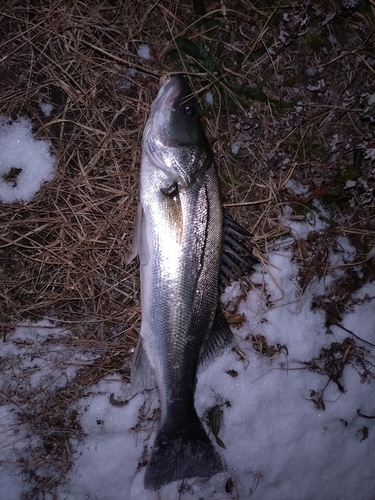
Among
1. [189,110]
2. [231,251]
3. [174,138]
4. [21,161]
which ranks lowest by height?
[231,251]

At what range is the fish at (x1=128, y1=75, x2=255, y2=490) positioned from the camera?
7.27 ft

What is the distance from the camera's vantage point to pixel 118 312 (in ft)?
8.89

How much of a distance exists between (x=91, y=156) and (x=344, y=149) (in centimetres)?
196

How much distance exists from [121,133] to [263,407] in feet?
7.55

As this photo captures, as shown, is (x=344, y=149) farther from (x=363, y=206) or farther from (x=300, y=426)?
(x=300, y=426)

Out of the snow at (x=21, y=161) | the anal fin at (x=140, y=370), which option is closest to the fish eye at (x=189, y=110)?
the snow at (x=21, y=161)

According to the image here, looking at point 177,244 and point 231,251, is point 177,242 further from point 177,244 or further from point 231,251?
point 231,251

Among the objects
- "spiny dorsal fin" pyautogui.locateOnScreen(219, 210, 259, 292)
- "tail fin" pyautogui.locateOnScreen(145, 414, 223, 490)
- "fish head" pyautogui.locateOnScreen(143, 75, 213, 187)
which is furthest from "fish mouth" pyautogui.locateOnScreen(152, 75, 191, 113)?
"tail fin" pyautogui.locateOnScreen(145, 414, 223, 490)

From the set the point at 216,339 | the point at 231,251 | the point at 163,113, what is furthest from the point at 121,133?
the point at 216,339

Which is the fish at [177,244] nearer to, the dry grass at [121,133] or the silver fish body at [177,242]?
Answer: the silver fish body at [177,242]

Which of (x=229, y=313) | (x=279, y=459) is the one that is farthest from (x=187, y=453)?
(x=229, y=313)

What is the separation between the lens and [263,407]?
279 cm

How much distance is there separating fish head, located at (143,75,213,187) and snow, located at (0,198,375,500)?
102cm

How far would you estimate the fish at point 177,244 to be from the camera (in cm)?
222
